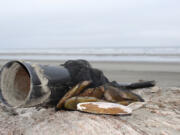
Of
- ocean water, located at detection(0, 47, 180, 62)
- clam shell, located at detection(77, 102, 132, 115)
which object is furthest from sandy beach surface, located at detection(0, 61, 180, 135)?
ocean water, located at detection(0, 47, 180, 62)

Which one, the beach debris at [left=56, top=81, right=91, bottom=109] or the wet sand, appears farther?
the wet sand

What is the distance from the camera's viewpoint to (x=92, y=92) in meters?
3.51

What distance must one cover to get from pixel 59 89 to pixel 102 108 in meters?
0.75

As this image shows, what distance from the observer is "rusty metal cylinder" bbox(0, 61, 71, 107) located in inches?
118

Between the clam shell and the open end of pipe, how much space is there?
36.4 inches

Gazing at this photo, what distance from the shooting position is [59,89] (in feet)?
11.0

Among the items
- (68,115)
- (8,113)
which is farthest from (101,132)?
(8,113)

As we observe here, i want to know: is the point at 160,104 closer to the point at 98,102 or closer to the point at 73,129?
the point at 98,102

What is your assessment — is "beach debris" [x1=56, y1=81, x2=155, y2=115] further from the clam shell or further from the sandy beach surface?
the sandy beach surface

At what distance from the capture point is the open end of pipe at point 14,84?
335cm

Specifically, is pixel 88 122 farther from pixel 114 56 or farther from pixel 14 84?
pixel 114 56

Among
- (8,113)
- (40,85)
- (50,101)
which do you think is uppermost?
(40,85)

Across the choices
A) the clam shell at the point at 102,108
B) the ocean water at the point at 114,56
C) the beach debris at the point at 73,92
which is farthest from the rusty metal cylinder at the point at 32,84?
the ocean water at the point at 114,56

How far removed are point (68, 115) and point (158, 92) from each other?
2810mm
